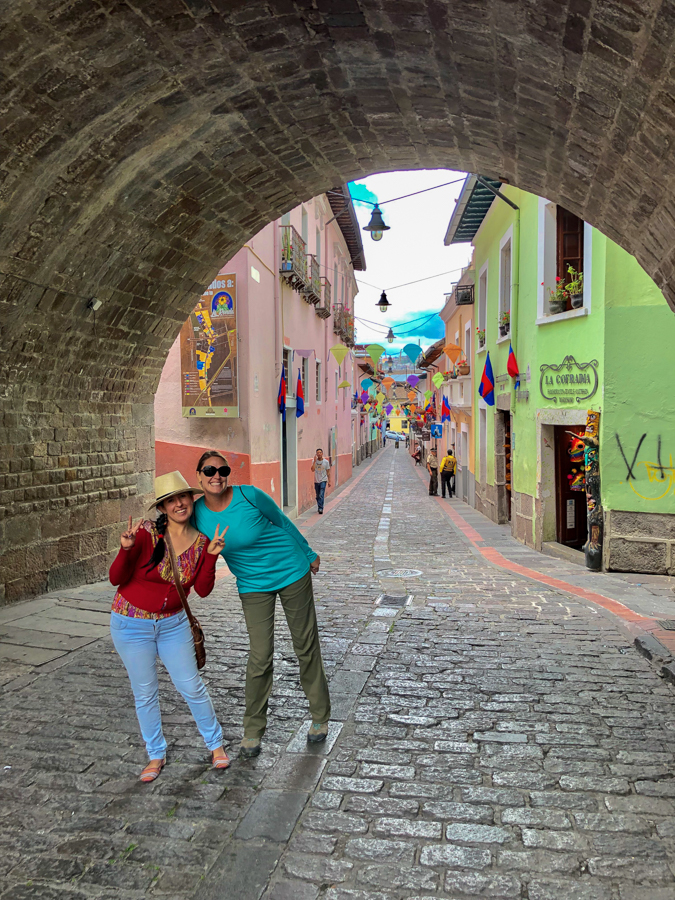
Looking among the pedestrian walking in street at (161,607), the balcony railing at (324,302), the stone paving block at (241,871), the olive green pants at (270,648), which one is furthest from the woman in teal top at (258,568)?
the balcony railing at (324,302)

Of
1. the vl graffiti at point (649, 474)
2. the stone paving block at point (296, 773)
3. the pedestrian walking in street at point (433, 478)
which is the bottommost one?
the pedestrian walking in street at point (433, 478)

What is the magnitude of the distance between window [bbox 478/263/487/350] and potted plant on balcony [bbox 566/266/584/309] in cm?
742

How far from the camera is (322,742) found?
4.24 metres

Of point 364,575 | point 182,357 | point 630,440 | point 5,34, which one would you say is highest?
point 5,34

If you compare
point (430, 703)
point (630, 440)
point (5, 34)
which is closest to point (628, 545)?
point (630, 440)

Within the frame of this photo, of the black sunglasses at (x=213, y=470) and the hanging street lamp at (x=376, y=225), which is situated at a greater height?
the hanging street lamp at (x=376, y=225)

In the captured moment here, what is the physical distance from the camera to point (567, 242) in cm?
1241

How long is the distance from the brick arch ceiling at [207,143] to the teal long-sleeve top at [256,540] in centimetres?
297

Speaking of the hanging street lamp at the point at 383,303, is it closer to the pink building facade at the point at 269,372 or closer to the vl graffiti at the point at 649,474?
the pink building facade at the point at 269,372

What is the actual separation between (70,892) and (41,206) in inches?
203

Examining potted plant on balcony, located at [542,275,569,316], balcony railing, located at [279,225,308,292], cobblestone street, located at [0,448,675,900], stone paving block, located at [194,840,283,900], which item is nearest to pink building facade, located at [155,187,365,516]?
balcony railing, located at [279,225,308,292]

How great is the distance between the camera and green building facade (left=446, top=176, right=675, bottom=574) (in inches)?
384

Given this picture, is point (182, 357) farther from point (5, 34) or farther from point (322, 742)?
point (322, 742)

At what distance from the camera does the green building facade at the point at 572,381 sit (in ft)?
32.0
